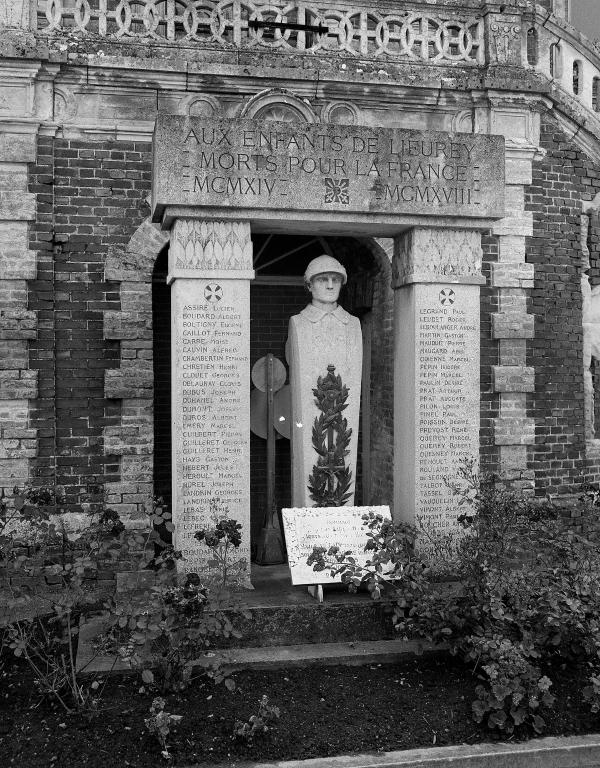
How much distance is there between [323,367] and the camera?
610 centimetres

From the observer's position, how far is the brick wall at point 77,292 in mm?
7402

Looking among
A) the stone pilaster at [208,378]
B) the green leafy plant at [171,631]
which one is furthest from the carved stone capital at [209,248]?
the green leafy plant at [171,631]

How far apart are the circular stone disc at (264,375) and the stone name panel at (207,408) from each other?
146 cm

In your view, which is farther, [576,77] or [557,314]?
[576,77]

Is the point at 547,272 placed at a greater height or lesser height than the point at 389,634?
greater

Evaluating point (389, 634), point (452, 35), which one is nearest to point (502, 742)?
point (389, 634)

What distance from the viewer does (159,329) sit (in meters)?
8.98

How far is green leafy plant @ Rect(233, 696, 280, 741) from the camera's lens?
3838 mm

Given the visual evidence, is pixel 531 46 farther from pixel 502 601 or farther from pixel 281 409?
pixel 502 601

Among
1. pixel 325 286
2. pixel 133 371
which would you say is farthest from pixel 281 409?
pixel 133 371

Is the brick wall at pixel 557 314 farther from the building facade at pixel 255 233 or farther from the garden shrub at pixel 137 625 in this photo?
the garden shrub at pixel 137 625

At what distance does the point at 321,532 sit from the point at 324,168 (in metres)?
2.44

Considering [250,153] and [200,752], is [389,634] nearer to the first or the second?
[200,752]

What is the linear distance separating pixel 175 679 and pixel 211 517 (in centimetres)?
121
